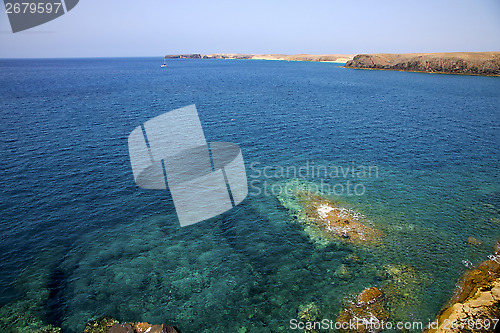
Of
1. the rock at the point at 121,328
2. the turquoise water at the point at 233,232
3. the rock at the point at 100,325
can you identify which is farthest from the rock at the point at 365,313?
the rock at the point at 100,325

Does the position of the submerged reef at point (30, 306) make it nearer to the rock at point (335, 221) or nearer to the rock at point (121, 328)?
the rock at point (121, 328)

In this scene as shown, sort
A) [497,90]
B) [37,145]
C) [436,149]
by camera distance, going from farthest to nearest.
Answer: [497,90] < [436,149] < [37,145]

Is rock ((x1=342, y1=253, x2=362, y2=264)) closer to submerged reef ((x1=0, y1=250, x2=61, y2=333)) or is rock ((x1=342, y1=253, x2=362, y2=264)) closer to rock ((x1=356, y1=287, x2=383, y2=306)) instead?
rock ((x1=356, y1=287, x2=383, y2=306))

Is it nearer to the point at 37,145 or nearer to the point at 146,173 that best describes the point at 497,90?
the point at 146,173

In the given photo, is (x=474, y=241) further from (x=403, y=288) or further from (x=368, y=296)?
(x=368, y=296)

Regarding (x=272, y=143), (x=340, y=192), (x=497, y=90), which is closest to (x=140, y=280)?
(x=340, y=192)

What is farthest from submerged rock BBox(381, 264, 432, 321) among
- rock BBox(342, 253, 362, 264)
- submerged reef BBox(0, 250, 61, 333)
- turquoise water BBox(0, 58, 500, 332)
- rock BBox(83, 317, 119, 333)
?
submerged reef BBox(0, 250, 61, 333)
